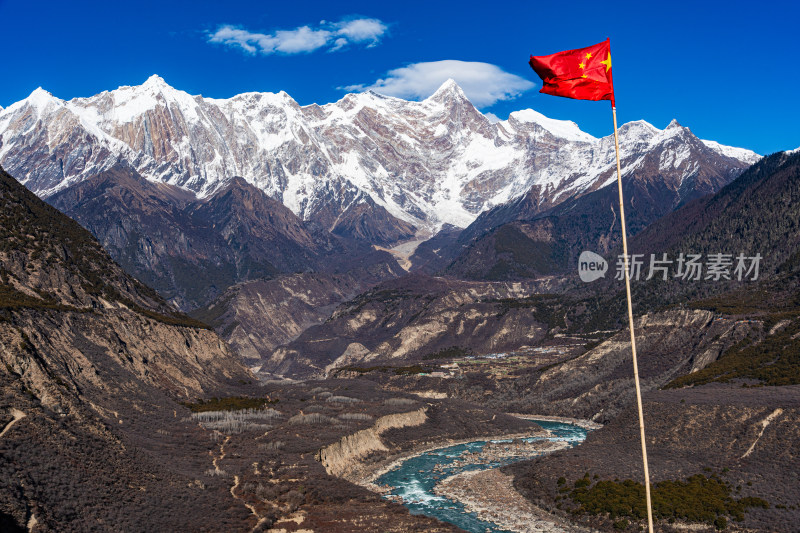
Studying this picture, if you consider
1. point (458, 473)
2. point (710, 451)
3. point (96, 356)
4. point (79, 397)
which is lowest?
point (458, 473)

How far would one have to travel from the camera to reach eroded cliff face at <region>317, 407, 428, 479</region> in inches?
5266

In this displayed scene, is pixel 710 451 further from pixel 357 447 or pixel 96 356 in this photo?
pixel 96 356

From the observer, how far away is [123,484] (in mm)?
88125

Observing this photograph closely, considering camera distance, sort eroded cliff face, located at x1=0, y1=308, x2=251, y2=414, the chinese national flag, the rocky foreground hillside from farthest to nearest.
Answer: eroded cliff face, located at x1=0, y1=308, x2=251, y2=414 → the rocky foreground hillside → the chinese national flag

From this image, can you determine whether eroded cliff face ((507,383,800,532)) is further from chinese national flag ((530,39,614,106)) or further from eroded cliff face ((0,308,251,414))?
eroded cliff face ((0,308,251,414))

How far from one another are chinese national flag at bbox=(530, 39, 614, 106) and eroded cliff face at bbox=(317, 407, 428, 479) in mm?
89618

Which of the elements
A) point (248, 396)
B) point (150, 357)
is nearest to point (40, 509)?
point (150, 357)

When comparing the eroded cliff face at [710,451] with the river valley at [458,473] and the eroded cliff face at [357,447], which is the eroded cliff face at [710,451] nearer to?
the river valley at [458,473]

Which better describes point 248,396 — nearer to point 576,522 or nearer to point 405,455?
point 405,455

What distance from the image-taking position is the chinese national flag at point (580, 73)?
52.6 metres

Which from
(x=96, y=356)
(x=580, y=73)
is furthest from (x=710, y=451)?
(x=96, y=356)

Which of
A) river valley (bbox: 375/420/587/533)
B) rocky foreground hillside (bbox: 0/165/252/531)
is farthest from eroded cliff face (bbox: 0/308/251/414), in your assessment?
river valley (bbox: 375/420/587/533)

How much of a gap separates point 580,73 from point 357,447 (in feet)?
354

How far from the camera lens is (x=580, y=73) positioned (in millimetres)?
52562
